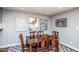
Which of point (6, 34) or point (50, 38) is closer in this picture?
point (6, 34)

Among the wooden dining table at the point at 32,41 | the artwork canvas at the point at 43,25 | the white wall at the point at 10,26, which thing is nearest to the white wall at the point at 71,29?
the artwork canvas at the point at 43,25

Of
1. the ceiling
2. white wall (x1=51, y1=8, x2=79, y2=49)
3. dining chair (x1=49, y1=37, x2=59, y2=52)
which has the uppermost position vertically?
the ceiling

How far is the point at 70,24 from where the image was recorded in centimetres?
134

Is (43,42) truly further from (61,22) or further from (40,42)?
(61,22)

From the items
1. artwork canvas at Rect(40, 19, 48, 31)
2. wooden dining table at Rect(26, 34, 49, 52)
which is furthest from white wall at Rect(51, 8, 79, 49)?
wooden dining table at Rect(26, 34, 49, 52)

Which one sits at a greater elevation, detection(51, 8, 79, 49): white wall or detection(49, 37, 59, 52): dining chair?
detection(51, 8, 79, 49): white wall

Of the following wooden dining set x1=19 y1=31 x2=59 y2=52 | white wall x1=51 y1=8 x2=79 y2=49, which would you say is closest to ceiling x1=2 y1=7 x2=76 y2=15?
white wall x1=51 y1=8 x2=79 y2=49

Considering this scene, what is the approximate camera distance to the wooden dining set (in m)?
1.35

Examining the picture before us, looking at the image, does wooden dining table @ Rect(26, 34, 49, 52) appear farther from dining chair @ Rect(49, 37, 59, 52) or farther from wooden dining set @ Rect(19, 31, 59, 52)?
dining chair @ Rect(49, 37, 59, 52)

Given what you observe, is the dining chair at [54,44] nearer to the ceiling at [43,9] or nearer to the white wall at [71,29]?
the white wall at [71,29]

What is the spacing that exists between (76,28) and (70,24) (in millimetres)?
93

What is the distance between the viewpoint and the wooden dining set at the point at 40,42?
135 cm

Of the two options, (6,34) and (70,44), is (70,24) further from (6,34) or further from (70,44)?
(6,34)
